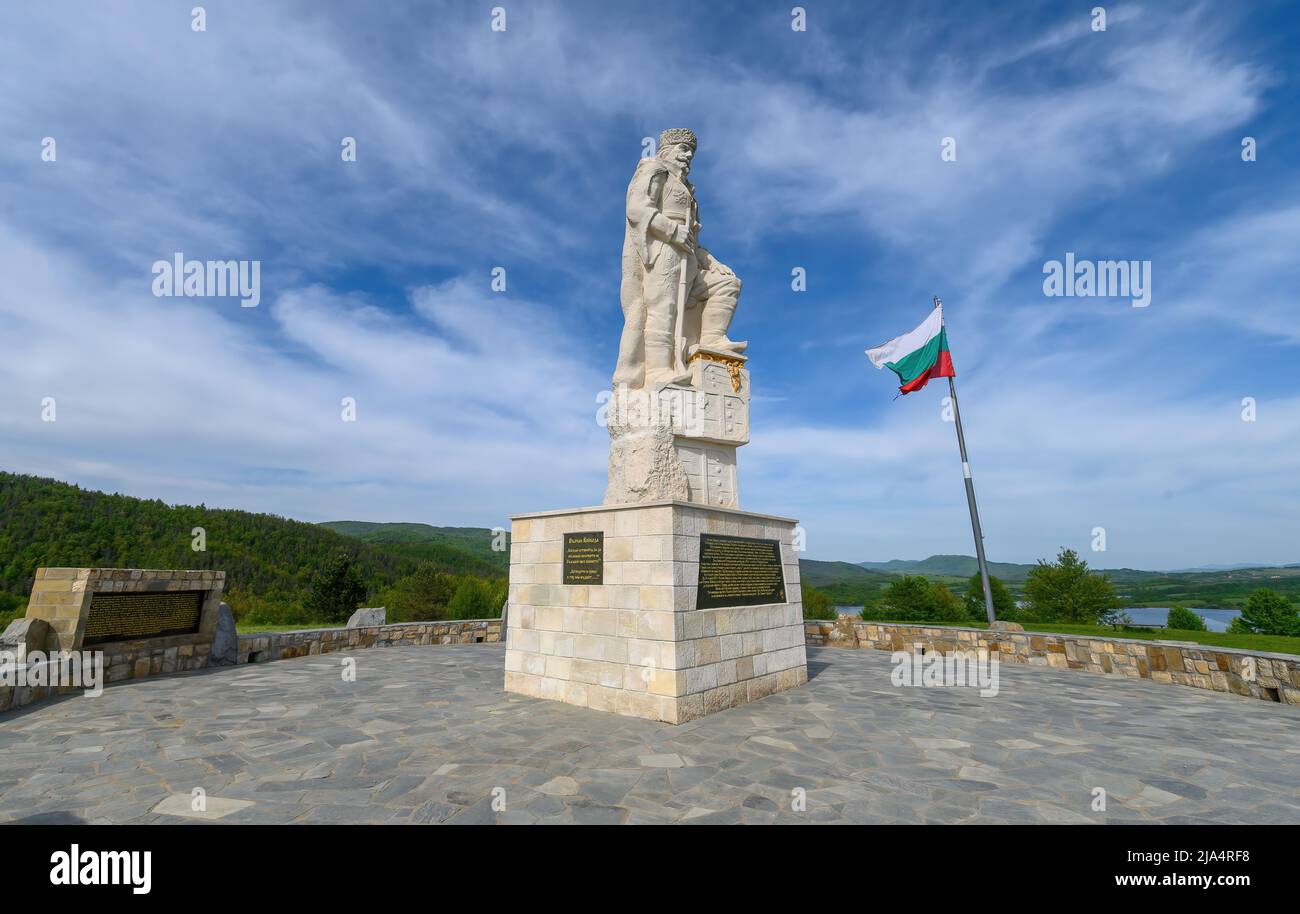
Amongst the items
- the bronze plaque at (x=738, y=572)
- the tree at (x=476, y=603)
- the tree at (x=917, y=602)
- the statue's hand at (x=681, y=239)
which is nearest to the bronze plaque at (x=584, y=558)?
the bronze plaque at (x=738, y=572)

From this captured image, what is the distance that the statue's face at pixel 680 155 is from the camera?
8.48 m

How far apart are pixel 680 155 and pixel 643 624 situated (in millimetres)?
6654

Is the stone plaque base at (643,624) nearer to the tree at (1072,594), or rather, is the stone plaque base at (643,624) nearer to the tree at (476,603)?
the tree at (476,603)

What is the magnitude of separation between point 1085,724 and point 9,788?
914cm

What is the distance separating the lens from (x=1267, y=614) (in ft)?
61.1

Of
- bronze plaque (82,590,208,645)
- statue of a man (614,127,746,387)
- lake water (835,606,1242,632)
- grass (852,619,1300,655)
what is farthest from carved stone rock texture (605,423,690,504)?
lake water (835,606,1242,632)

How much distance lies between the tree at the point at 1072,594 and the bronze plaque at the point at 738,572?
17.2 metres

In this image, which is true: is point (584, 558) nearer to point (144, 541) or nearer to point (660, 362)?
point (660, 362)

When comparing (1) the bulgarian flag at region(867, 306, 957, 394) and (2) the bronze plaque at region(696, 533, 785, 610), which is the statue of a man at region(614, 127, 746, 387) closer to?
(2) the bronze plaque at region(696, 533, 785, 610)

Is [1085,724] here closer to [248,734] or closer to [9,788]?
[248,734]

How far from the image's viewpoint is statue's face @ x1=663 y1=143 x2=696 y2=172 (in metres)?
8.48

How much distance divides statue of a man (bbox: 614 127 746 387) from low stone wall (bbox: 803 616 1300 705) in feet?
17.2

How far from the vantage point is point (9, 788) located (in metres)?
3.90
